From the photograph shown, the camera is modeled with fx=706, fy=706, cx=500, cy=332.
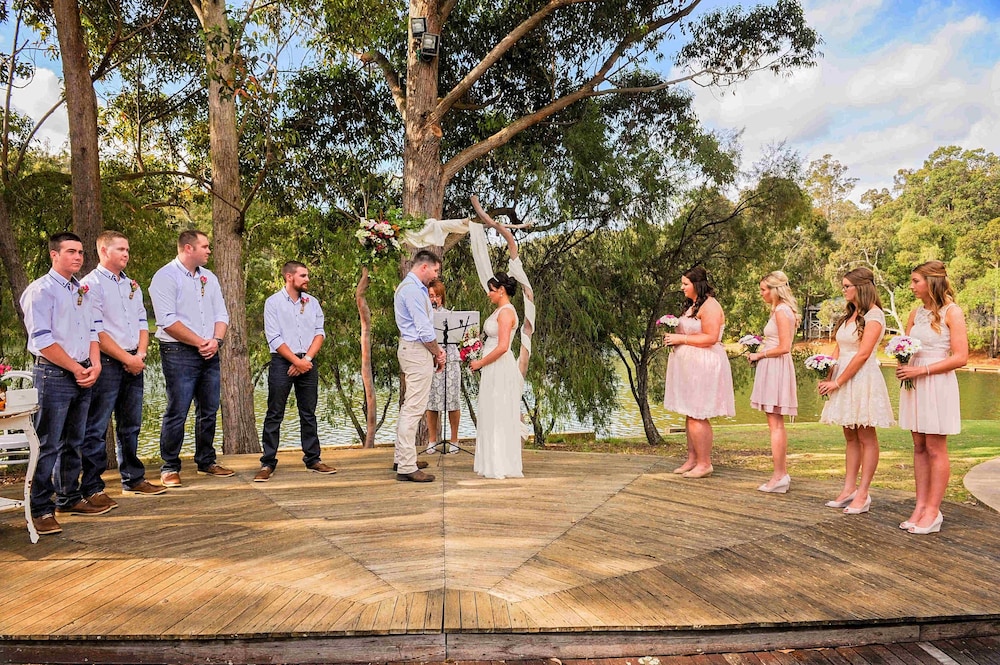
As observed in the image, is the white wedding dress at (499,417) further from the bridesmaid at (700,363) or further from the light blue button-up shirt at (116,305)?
the light blue button-up shirt at (116,305)

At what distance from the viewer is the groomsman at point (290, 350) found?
17.6 feet

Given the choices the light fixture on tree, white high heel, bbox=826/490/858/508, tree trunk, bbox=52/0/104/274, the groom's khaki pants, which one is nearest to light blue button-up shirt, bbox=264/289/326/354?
the groom's khaki pants

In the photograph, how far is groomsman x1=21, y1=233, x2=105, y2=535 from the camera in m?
3.88

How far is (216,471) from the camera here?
561 cm

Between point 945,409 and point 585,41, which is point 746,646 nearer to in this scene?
point 945,409

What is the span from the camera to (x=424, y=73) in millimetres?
8141

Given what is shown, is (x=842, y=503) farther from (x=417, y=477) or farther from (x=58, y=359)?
(x=58, y=359)

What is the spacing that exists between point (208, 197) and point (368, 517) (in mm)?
8995

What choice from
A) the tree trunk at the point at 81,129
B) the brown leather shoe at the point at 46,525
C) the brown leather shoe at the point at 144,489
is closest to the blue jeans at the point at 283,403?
the brown leather shoe at the point at 144,489

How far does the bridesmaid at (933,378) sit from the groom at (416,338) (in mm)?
3061

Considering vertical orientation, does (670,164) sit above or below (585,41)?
below

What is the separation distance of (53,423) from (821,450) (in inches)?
451

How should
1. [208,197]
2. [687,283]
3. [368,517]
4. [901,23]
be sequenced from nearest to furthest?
Result: [368,517], [687,283], [208,197], [901,23]

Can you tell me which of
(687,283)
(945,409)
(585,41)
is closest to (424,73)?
(585,41)
